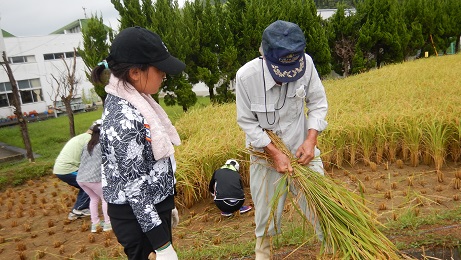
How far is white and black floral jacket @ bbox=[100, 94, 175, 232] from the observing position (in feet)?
4.58

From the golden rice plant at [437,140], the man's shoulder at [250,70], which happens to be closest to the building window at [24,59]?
the golden rice plant at [437,140]

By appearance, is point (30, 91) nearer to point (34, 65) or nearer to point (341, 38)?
point (34, 65)

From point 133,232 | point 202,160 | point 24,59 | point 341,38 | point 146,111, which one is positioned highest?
point 24,59

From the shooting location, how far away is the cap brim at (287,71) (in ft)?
6.69

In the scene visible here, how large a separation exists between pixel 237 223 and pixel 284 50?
6.30 ft

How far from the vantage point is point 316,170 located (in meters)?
2.23

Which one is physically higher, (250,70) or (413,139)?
(250,70)

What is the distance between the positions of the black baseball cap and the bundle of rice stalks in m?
0.96

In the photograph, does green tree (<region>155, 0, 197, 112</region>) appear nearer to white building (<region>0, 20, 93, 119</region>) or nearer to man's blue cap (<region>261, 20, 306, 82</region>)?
man's blue cap (<region>261, 20, 306, 82</region>)

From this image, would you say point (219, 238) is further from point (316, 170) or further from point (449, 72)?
point (449, 72)

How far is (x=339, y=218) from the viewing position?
6.44 feet

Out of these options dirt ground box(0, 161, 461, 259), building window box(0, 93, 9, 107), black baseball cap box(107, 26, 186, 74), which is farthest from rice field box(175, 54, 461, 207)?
building window box(0, 93, 9, 107)

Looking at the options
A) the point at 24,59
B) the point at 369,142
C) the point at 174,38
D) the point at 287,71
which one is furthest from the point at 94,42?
the point at 24,59

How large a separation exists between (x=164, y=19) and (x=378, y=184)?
6812mm
